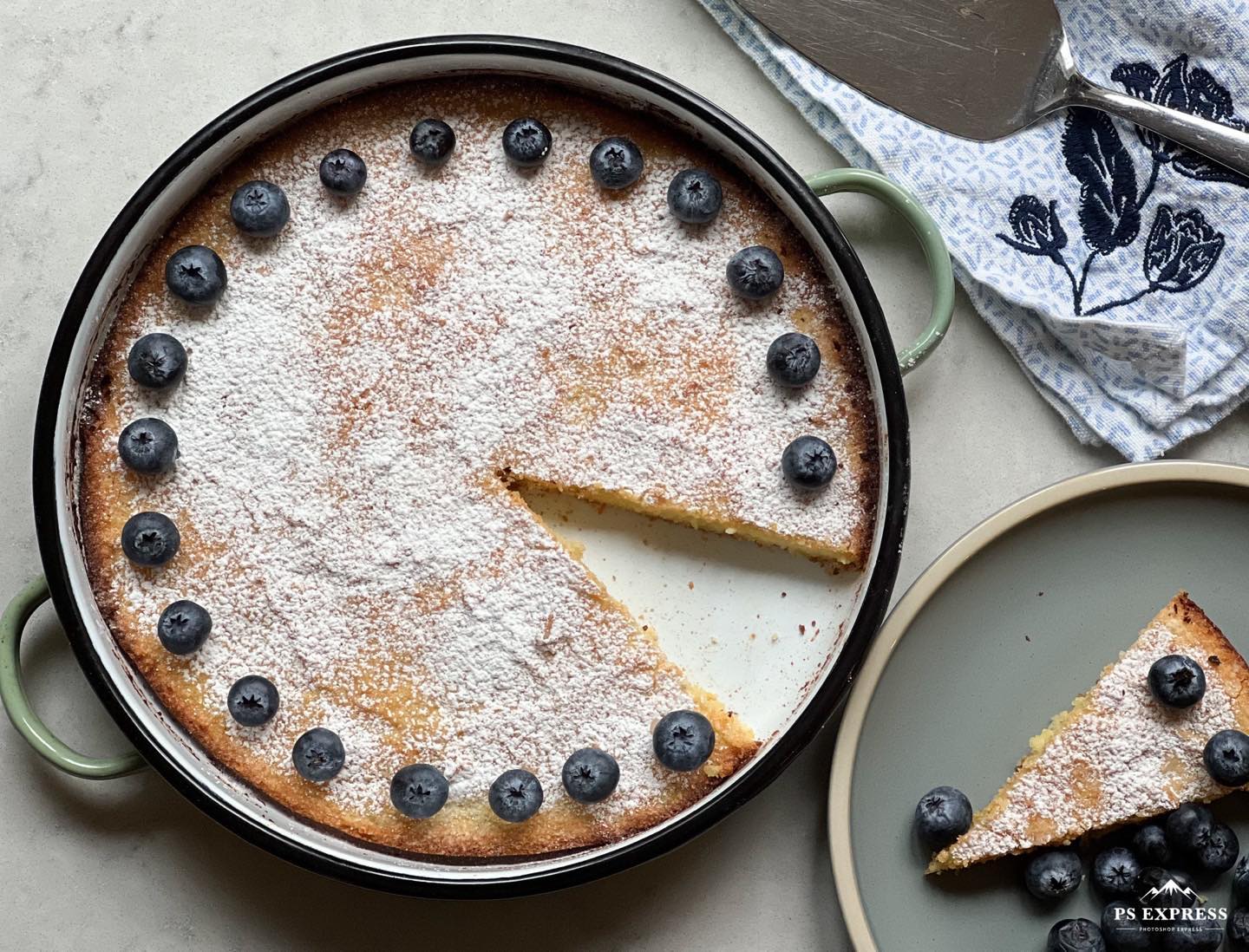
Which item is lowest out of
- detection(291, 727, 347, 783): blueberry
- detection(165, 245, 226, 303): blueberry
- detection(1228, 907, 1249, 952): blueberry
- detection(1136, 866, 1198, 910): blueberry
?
detection(1228, 907, 1249, 952): blueberry

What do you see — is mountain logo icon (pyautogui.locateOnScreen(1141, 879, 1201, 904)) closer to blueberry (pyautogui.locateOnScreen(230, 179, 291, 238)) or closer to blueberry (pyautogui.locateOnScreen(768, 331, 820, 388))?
blueberry (pyautogui.locateOnScreen(768, 331, 820, 388))

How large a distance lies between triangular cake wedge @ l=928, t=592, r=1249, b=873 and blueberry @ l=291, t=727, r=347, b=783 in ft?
3.90

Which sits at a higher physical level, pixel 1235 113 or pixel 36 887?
pixel 1235 113

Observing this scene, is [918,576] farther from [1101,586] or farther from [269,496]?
[269,496]

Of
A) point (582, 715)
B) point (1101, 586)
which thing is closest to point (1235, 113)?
point (1101, 586)

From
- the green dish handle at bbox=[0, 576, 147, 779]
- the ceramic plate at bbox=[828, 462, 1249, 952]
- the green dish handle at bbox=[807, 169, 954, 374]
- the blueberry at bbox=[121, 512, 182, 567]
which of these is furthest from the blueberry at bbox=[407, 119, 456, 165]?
the ceramic plate at bbox=[828, 462, 1249, 952]

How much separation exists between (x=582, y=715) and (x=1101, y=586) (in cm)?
107

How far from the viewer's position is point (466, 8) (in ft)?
7.72

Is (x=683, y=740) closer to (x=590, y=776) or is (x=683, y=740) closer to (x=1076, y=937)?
(x=590, y=776)

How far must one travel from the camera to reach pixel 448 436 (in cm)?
221

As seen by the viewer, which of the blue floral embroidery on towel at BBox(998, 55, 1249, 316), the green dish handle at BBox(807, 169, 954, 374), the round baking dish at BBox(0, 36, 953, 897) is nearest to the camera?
the round baking dish at BBox(0, 36, 953, 897)

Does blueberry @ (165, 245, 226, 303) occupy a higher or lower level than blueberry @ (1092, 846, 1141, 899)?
higher

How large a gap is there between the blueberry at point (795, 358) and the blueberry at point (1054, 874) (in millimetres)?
1056

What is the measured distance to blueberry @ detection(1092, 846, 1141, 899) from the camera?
221 centimetres
